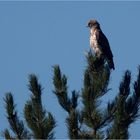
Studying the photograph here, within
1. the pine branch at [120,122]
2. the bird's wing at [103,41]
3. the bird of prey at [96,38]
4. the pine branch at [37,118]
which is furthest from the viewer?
the bird of prey at [96,38]

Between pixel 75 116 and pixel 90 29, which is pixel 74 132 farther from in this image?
pixel 90 29

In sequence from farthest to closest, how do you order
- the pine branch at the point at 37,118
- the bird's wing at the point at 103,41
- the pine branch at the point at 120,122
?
the bird's wing at the point at 103,41 → the pine branch at the point at 37,118 → the pine branch at the point at 120,122

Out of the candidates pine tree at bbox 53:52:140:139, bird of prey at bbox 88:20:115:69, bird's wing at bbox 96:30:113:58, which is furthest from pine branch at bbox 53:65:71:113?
bird of prey at bbox 88:20:115:69

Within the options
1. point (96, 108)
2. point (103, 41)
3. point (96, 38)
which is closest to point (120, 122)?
point (96, 108)

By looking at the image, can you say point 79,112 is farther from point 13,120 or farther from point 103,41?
point 103,41

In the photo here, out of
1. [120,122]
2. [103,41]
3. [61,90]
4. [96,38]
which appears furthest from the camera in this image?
[96,38]

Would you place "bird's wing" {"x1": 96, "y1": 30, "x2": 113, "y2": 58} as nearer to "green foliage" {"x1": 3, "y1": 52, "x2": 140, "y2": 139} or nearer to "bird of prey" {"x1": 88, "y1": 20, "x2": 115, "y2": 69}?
"bird of prey" {"x1": 88, "y1": 20, "x2": 115, "y2": 69}

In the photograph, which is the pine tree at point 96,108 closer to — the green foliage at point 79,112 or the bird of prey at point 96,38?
the green foliage at point 79,112

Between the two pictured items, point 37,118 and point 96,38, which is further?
point 96,38

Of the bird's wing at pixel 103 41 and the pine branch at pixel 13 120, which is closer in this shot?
the pine branch at pixel 13 120

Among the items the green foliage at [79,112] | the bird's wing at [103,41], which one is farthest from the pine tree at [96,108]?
the bird's wing at [103,41]

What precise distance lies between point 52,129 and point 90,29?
196 inches

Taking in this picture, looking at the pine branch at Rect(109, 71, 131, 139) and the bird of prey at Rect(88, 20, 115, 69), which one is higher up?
the bird of prey at Rect(88, 20, 115, 69)

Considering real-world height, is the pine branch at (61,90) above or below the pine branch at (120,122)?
above
